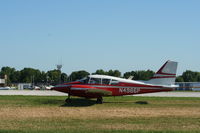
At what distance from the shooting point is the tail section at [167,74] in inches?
875

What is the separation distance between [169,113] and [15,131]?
9441 mm

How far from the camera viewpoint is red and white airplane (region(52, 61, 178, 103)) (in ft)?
68.5

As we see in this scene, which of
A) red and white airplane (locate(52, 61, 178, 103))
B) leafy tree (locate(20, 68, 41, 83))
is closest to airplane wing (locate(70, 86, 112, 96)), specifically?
red and white airplane (locate(52, 61, 178, 103))

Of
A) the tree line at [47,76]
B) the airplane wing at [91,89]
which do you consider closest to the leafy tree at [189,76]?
the tree line at [47,76]

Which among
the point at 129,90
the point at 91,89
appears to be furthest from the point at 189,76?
the point at 91,89

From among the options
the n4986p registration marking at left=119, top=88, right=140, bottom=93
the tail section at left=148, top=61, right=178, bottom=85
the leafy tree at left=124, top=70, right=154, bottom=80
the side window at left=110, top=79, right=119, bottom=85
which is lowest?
the n4986p registration marking at left=119, top=88, right=140, bottom=93

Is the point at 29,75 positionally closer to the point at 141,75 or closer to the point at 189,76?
the point at 141,75

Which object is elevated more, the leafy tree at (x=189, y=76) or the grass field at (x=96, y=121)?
the leafy tree at (x=189, y=76)

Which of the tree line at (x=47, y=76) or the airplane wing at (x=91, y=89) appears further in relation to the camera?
the tree line at (x=47, y=76)

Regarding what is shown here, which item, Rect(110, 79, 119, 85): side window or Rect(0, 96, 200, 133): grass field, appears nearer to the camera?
Rect(0, 96, 200, 133): grass field

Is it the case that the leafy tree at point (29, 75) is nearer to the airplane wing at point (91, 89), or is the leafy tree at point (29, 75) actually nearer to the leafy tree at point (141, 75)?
the leafy tree at point (141, 75)

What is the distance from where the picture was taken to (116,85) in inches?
865

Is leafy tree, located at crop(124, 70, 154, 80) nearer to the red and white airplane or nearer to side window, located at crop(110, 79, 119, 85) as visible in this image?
the red and white airplane

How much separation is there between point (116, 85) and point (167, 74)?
417 cm
